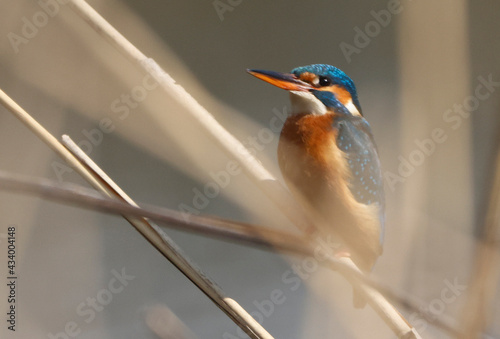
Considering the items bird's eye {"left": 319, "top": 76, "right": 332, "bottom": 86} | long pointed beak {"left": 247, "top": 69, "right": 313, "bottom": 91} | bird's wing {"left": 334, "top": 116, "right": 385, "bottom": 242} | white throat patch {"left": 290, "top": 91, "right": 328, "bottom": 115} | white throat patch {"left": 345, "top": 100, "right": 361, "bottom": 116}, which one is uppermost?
long pointed beak {"left": 247, "top": 69, "right": 313, "bottom": 91}

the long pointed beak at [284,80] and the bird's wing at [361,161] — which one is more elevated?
the long pointed beak at [284,80]

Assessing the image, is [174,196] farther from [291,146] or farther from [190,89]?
[190,89]

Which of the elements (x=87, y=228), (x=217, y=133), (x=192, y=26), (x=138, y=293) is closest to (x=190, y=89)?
(x=217, y=133)

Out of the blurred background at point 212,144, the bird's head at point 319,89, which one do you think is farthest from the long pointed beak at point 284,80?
the blurred background at point 212,144

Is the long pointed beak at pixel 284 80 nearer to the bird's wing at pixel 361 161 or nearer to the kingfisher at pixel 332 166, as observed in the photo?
the kingfisher at pixel 332 166

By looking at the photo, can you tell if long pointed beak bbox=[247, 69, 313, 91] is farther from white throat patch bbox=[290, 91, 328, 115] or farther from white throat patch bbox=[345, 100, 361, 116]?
white throat patch bbox=[345, 100, 361, 116]

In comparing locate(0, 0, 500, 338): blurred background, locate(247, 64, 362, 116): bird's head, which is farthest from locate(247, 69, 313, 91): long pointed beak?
locate(0, 0, 500, 338): blurred background
